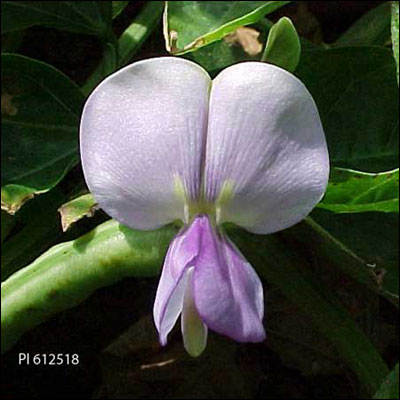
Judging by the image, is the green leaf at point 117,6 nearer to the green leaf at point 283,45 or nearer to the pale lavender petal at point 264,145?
the green leaf at point 283,45

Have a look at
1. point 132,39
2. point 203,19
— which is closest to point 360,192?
point 203,19

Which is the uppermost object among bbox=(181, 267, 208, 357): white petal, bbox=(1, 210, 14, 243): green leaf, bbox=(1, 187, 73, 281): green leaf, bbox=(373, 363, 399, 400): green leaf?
bbox=(181, 267, 208, 357): white petal

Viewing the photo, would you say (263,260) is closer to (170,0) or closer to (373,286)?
(373,286)

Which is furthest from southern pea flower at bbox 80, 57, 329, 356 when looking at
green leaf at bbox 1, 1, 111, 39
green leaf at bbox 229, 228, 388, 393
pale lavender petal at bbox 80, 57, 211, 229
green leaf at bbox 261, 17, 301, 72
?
green leaf at bbox 1, 1, 111, 39

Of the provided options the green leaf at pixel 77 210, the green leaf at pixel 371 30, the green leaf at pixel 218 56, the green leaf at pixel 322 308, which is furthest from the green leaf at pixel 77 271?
the green leaf at pixel 371 30

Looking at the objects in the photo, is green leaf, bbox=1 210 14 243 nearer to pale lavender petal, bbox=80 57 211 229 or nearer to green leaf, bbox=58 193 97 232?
green leaf, bbox=58 193 97 232

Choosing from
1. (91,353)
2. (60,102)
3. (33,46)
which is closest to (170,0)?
(60,102)

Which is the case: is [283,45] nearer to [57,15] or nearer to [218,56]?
[218,56]
